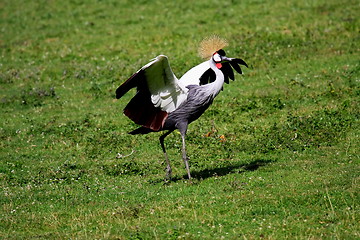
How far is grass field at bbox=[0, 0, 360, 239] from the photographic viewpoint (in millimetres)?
9273

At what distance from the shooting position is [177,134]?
49.5 feet

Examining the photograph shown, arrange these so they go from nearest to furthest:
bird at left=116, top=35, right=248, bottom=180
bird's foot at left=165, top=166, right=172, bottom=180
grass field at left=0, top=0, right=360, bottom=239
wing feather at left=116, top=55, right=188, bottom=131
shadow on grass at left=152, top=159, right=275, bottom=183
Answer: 1. grass field at left=0, top=0, right=360, bottom=239
2. wing feather at left=116, top=55, right=188, bottom=131
3. bird at left=116, top=35, right=248, bottom=180
4. bird's foot at left=165, top=166, right=172, bottom=180
5. shadow on grass at left=152, top=159, right=275, bottom=183

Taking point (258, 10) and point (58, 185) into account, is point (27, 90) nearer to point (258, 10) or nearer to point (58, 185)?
point (58, 185)

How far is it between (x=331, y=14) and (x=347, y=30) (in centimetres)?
207

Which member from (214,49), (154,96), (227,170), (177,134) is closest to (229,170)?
(227,170)

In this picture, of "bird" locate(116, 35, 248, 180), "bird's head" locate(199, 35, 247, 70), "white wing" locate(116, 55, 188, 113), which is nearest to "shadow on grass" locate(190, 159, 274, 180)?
"bird" locate(116, 35, 248, 180)

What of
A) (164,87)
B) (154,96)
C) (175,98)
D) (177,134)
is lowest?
(177,134)

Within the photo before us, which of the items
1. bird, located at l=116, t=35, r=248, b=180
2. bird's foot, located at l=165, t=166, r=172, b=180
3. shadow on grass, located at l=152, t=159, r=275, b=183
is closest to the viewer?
bird, located at l=116, t=35, r=248, b=180

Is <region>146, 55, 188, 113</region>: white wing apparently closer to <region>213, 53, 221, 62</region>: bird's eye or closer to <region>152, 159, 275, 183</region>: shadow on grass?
<region>213, 53, 221, 62</region>: bird's eye

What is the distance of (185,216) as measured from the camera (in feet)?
30.5

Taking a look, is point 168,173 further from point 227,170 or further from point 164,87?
point 164,87

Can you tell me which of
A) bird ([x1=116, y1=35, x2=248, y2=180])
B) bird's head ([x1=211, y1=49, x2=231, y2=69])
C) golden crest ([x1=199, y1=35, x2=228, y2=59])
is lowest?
bird ([x1=116, y1=35, x2=248, y2=180])

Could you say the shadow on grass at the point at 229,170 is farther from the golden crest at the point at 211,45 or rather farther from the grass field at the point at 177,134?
the golden crest at the point at 211,45

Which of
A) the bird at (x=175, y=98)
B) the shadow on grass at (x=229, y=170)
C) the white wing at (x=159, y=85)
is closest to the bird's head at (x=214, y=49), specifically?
the bird at (x=175, y=98)
